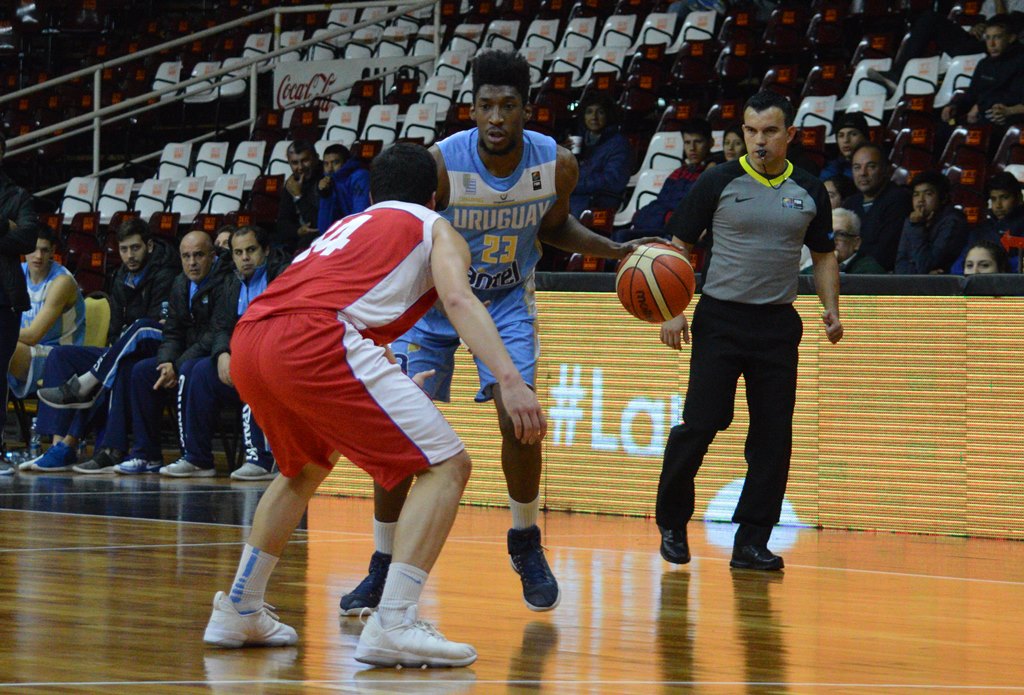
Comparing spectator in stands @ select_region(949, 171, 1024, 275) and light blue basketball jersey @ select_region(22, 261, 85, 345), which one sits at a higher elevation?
spectator in stands @ select_region(949, 171, 1024, 275)

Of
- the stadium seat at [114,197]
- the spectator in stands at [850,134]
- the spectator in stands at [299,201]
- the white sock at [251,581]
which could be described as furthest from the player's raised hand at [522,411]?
the stadium seat at [114,197]

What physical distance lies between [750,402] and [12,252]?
5168 mm

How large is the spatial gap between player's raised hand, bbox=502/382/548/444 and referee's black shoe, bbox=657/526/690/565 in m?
2.40

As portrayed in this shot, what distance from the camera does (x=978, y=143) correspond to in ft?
35.3

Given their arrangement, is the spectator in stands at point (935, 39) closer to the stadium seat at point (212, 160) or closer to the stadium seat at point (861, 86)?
the stadium seat at point (861, 86)

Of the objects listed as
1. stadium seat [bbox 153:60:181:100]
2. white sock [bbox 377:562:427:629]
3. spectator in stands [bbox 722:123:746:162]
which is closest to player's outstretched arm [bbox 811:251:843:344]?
white sock [bbox 377:562:427:629]

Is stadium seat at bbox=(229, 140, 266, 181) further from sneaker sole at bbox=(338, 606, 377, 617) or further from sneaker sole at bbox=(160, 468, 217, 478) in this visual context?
sneaker sole at bbox=(338, 606, 377, 617)

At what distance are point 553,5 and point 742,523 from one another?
11.0 meters

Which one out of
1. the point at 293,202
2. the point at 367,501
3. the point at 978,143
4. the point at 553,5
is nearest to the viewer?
the point at 367,501

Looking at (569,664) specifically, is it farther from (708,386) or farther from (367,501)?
(367,501)

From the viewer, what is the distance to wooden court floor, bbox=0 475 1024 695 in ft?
12.3

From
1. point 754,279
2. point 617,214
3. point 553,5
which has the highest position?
point 553,5

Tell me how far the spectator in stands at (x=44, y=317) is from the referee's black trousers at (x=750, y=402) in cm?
636

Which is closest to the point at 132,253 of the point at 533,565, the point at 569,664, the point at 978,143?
the point at 978,143
